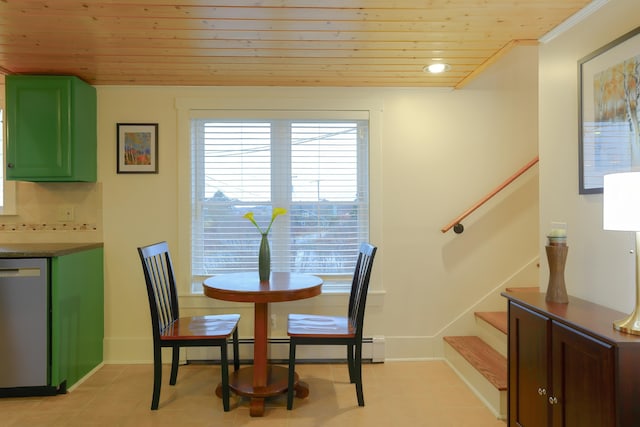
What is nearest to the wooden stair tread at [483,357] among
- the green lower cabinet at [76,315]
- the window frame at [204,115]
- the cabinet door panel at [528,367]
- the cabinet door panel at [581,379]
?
the cabinet door panel at [528,367]

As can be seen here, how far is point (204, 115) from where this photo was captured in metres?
3.40

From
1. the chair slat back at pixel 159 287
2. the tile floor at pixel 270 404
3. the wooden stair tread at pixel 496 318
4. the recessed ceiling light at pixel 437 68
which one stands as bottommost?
the tile floor at pixel 270 404

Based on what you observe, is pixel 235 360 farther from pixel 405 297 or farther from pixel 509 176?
pixel 509 176

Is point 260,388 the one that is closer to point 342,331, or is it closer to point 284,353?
point 342,331

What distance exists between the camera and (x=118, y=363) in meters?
3.38

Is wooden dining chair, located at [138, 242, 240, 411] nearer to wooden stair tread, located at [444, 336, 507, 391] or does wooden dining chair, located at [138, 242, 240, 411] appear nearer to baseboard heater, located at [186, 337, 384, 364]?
baseboard heater, located at [186, 337, 384, 364]

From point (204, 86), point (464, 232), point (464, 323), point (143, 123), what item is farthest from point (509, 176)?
point (143, 123)

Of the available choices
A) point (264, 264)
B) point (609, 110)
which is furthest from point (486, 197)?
point (264, 264)

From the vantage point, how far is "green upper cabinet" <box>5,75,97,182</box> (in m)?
3.02

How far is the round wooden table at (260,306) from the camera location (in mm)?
2476

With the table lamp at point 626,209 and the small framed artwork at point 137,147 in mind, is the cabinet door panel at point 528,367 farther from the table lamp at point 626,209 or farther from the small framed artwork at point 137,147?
the small framed artwork at point 137,147

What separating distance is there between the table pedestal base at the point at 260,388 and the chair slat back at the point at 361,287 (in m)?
0.56

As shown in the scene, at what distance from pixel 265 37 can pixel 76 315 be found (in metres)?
2.27

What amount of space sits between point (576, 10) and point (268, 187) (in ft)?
7.52
